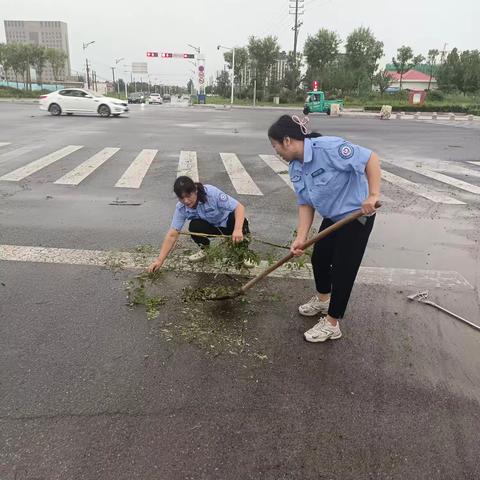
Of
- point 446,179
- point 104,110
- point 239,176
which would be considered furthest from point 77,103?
point 446,179

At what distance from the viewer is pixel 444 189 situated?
28.3 feet

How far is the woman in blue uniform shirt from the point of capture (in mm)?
3604

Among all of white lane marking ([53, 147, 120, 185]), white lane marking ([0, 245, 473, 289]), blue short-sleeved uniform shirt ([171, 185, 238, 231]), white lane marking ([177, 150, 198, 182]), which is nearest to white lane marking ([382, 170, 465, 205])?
white lane marking ([0, 245, 473, 289])

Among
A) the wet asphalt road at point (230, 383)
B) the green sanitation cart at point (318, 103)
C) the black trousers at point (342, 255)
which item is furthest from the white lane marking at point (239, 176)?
the green sanitation cart at point (318, 103)

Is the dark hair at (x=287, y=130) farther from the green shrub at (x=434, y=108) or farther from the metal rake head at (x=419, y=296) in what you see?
the green shrub at (x=434, y=108)

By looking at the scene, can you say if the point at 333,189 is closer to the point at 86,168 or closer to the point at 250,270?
the point at 250,270

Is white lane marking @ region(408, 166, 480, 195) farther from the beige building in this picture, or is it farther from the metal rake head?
the beige building

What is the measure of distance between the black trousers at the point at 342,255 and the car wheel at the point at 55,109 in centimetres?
2222

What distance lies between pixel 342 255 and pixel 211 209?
141 centimetres

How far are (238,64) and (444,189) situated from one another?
54.1 meters

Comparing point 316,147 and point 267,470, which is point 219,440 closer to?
point 267,470

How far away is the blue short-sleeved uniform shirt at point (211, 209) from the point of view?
12.4ft

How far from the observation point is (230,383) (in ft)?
8.90

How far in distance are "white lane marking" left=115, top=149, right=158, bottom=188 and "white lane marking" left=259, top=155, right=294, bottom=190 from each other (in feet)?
9.10
